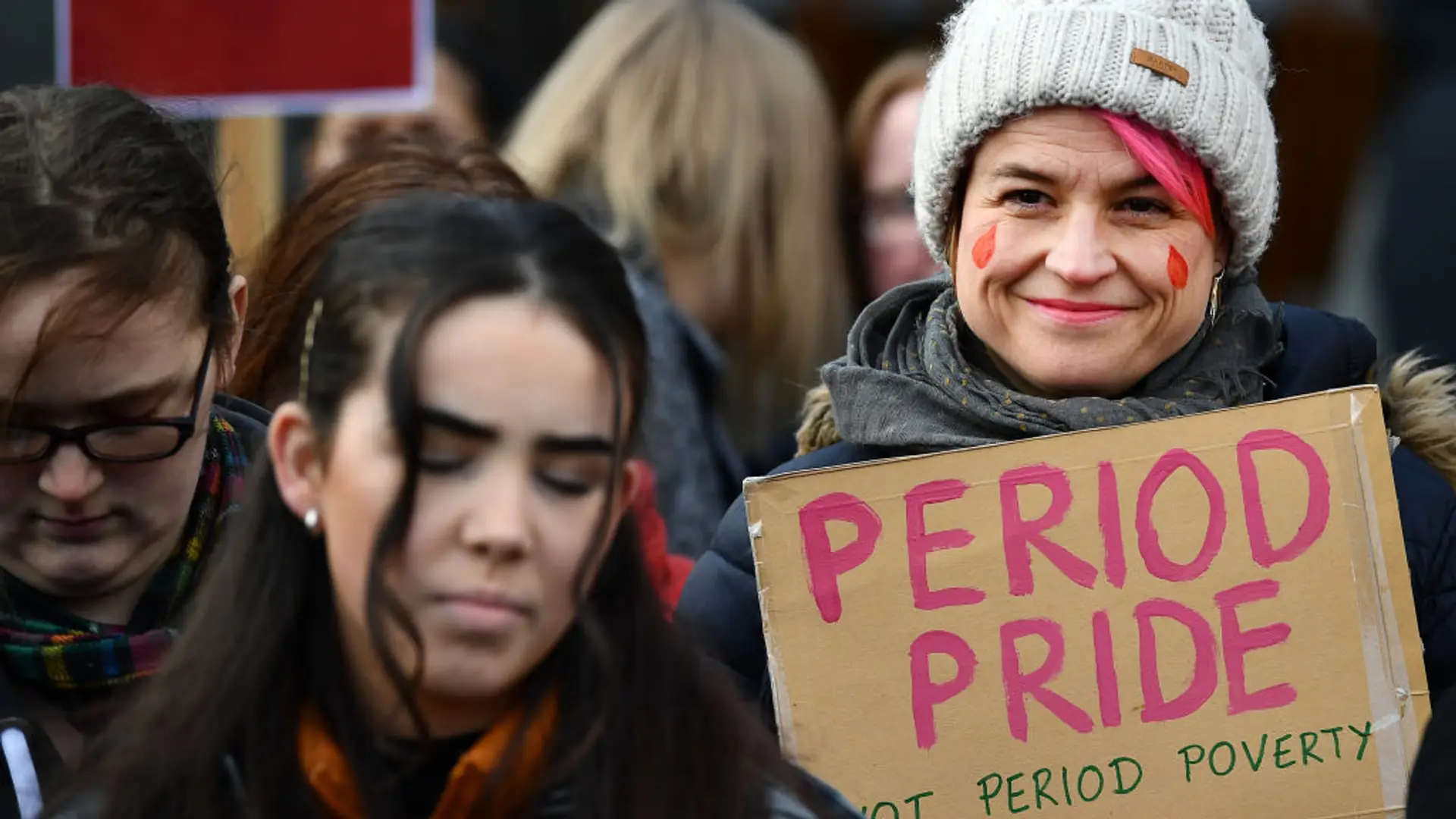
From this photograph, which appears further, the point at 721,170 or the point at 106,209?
the point at 721,170

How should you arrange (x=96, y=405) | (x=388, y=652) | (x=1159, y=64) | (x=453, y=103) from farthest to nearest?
1. (x=453, y=103)
2. (x=1159, y=64)
3. (x=96, y=405)
4. (x=388, y=652)

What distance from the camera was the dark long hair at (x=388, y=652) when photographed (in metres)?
1.96

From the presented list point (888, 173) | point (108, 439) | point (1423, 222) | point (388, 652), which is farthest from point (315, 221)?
point (1423, 222)

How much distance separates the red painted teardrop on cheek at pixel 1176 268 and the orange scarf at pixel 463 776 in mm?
1085

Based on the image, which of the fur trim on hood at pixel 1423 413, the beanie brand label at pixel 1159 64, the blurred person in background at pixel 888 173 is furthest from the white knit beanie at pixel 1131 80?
the blurred person in background at pixel 888 173

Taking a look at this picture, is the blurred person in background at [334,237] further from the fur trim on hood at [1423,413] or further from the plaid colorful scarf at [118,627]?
the fur trim on hood at [1423,413]

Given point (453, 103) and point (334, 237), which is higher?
point (453, 103)

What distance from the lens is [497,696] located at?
203 cm

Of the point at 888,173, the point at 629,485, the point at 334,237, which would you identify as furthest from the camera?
the point at 888,173

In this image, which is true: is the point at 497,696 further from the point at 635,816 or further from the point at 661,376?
the point at 661,376

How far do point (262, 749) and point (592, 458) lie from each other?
41 cm

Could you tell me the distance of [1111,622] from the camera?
2.57 metres

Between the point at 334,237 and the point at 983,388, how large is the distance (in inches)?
36.6

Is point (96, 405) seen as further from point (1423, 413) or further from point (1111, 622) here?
point (1423, 413)
